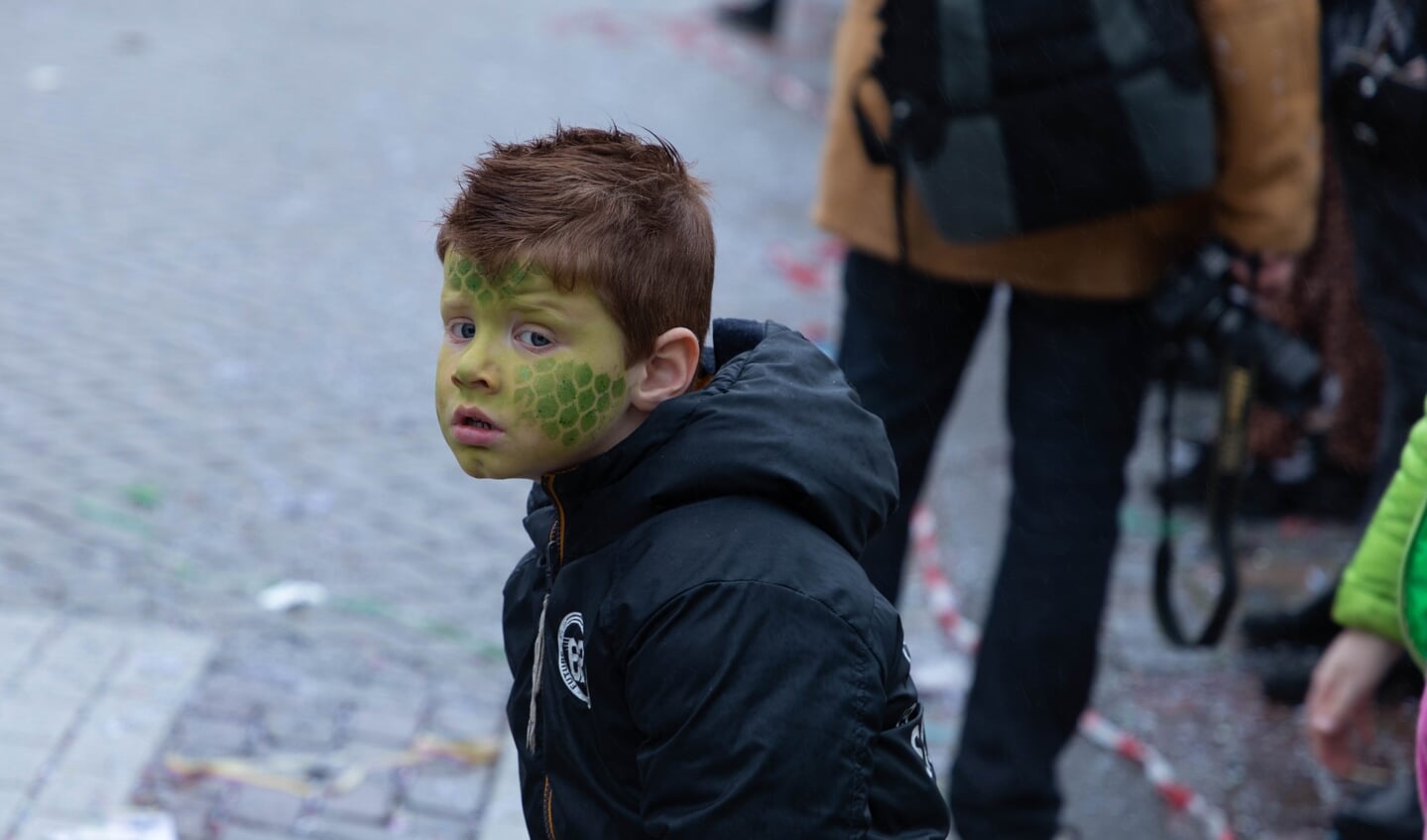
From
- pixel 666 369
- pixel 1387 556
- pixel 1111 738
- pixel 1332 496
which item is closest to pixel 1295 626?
pixel 1111 738

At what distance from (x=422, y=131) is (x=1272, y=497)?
5198 millimetres

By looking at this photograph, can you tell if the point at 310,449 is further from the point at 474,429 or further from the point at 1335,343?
the point at 474,429

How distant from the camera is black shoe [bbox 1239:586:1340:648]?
4.12 metres

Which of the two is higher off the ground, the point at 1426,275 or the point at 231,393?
the point at 1426,275

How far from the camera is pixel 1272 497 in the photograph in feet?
16.5

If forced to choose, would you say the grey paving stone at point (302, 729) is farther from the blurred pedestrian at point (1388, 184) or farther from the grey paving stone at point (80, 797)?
the blurred pedestrian at point (1388, 184)

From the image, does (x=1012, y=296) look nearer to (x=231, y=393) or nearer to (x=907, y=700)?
(x=907, y=700)

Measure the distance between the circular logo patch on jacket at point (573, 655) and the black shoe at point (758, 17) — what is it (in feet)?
37.5

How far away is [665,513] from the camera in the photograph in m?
1.83

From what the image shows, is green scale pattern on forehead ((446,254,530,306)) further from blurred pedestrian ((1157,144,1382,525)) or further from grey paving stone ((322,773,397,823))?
blurred pedestrian ((1157,144,1382,525))

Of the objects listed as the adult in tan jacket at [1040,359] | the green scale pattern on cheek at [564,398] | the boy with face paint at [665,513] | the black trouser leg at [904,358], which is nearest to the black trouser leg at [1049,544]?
the adult in tan jacket at [1040,359]

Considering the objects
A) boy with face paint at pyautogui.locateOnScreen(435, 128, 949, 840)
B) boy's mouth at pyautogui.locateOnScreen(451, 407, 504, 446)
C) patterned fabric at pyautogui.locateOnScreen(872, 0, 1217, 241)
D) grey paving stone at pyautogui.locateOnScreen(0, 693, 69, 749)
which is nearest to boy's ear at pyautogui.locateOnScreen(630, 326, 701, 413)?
boy with face paint at pyautogui.locateOnScreen(435, 128, 949, 840)

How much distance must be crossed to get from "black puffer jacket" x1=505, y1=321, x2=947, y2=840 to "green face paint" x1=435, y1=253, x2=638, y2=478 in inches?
3.1

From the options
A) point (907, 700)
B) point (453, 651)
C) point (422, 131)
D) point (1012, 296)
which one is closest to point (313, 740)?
point (453, 651)
